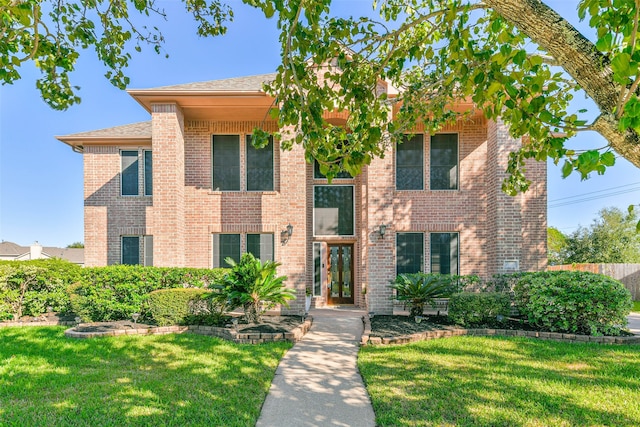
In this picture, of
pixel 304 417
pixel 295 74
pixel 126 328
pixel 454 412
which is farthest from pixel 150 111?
pixel 454 412

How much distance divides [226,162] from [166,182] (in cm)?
206

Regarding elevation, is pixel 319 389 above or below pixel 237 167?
below

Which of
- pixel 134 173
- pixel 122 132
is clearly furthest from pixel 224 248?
pixel 122 132

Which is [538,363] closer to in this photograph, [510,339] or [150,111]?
[510,339]

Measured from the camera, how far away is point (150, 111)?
10781mm

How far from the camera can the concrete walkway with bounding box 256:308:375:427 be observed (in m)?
3.75

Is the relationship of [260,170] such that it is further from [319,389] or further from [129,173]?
[319,389]

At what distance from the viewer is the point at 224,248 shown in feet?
37.7

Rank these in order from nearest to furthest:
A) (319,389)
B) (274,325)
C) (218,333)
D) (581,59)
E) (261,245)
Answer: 1. (581,59)
2. (319,389)
3. (218,333)
4. (274,325)
5. (261,245)

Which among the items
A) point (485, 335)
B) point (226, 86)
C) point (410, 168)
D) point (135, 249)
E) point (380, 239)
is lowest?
point (485, 335)

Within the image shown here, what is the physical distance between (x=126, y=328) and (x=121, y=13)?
6.19 meters

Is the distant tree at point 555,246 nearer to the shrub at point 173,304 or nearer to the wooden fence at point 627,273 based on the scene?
the wooden fence at point 627,273

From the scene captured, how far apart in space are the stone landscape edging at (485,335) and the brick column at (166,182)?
251 inches

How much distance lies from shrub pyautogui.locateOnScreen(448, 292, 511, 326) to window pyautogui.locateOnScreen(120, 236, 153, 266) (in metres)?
9.79
